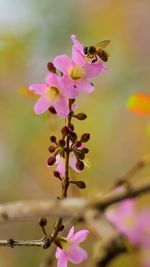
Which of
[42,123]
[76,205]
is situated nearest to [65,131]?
[76,205]

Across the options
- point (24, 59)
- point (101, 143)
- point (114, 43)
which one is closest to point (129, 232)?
point (101, 143)

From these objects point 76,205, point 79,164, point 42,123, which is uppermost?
A: point 42,123

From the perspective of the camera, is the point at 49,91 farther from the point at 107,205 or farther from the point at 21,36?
the point at 21,36

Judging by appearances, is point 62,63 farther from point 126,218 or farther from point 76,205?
point 126,218

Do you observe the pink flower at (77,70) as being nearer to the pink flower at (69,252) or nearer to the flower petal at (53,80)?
the flower petal at (53,80)

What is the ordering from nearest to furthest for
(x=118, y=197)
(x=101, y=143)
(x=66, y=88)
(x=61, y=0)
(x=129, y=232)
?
(x=118, y=197)
(x=66, y=88)
(x=129, y=232)
(x=101, y=143)
(x=61, y=0)

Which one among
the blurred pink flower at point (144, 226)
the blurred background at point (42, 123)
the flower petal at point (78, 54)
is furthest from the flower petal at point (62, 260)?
the blurred background at point (42, 123)
